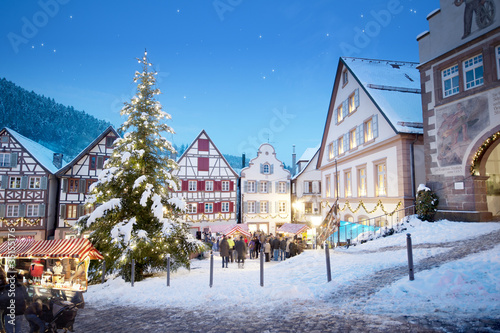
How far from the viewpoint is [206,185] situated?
3525 centimetres

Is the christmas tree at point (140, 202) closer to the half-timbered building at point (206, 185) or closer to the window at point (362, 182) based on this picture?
the window at point (362, 182)

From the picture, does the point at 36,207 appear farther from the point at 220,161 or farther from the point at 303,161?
the point at 303,161

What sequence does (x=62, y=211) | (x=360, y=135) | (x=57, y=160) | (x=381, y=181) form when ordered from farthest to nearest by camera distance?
(x=57, y=160)
(x=62, y=211)
(x=360, y=135)
(x=381, y=181)

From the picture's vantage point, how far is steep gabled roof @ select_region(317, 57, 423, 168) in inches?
657

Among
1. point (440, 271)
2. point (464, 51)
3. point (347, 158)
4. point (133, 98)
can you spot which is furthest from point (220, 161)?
point (440, 271)

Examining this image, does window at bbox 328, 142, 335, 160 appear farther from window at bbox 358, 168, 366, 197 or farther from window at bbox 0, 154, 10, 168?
window at bbox 0, 154, 10, 168

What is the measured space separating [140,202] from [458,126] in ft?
42.5

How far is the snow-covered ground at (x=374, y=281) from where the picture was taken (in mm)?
5625

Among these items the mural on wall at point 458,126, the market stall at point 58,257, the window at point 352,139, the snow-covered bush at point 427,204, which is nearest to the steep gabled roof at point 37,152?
the market stall at point 58,257

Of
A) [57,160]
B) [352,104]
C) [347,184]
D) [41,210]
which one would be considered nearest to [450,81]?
[352,104]

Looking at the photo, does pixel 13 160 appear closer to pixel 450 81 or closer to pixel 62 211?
pixel 62 211

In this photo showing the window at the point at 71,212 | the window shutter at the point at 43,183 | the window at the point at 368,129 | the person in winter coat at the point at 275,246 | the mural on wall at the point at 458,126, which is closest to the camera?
the mural on wall at the point at 458,126

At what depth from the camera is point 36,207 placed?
2795 cm

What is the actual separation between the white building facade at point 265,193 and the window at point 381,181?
20418 mm
